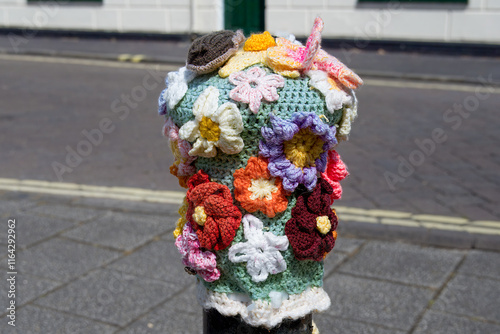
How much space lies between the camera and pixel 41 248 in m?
4.41

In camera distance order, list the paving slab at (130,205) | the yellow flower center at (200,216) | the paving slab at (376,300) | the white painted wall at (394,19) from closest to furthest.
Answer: the yellow flower center at (200,216), the paving slab at (376,300), the paving slab at (130,205), the white painted wall at (394,19)

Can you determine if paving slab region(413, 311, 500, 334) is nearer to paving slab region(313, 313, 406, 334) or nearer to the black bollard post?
paving slab region(313, 313, 406, 334)

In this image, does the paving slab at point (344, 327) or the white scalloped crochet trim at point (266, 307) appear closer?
the white scalloped crochet trim at point (266, 307)

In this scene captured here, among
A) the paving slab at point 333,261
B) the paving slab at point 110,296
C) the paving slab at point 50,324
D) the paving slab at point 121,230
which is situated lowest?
the paving slab at point 121,230

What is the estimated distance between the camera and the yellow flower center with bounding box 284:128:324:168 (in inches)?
80.8

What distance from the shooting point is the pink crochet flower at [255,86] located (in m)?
2.00

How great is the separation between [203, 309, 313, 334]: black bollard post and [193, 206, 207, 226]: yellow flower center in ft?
1.19

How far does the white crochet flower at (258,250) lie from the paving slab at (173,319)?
149 cm

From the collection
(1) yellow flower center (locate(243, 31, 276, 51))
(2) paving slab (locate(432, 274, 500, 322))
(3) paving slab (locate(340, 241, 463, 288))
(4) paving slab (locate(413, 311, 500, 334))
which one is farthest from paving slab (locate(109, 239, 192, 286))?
(1) yellow flower center (locate(243, 31, 276, 51))

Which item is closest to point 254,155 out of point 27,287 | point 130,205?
point 27,287

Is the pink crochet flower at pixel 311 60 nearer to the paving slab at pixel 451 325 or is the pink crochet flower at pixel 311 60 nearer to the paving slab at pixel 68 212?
the paving slab at pixel 451 325

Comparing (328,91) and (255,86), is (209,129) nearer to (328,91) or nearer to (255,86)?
(255,86)

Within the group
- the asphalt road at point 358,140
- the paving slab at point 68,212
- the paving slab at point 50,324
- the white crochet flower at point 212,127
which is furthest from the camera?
the asphalt road at point 358,140

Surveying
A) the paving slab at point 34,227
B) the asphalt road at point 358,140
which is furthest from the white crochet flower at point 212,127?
the asphalt road at point 358,140
